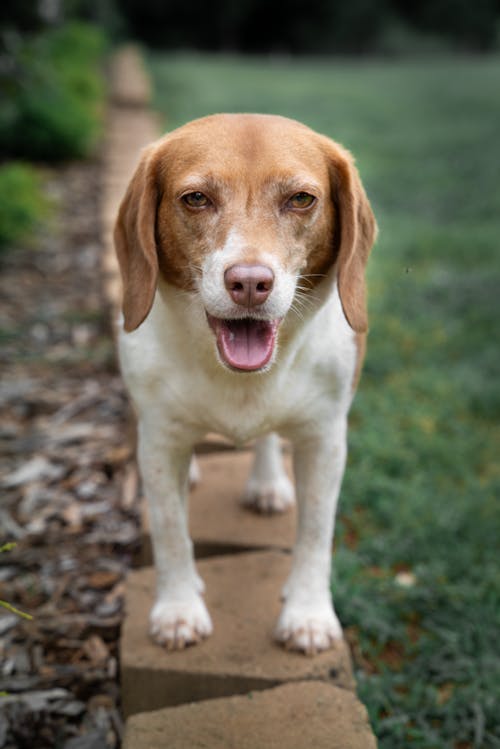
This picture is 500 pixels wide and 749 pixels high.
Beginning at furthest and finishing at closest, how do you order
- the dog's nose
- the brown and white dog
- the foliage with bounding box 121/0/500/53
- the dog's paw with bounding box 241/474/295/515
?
the foliage with bounding box 121/0/500/53
the dog's paw with bounding box 241/474/295/515
the brown and white dog
the dog's nose

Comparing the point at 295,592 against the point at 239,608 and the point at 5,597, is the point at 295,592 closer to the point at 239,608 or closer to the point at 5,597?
the point at 239,608

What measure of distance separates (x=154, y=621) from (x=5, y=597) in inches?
26.2

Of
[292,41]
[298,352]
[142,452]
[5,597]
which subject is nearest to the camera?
[298,352]

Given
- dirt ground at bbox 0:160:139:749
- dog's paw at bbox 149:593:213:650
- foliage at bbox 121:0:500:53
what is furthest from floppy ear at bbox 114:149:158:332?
foliage at bbox 121:0:500:53

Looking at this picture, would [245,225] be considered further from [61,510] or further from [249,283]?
[61,510]

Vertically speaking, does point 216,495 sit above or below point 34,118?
below

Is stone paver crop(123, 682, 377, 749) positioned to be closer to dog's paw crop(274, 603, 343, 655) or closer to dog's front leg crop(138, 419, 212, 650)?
dog's paw crop(274, 603, 343, 655)

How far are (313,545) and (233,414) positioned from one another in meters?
0.55

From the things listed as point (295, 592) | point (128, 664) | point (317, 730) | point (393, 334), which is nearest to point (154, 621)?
point (128, 664)

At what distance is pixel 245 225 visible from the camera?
1.98 meters

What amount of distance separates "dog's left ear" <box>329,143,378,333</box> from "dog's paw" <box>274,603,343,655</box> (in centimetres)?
92

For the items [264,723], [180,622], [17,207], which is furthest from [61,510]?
[17,207]

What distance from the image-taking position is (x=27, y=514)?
10.5ft

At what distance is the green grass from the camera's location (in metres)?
2.55
